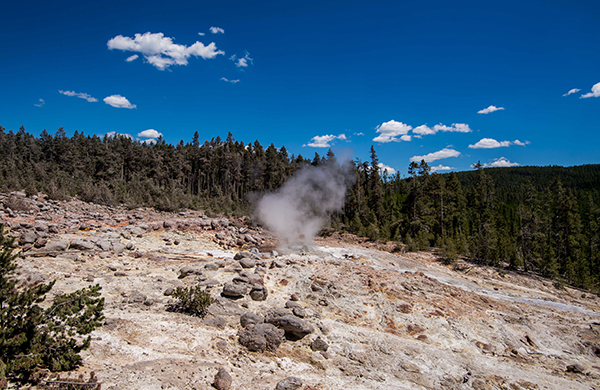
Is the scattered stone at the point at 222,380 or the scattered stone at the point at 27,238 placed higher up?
the scattered stone at the point at 27,238

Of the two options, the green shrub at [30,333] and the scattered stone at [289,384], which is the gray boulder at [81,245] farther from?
the scattered stone at [289,384]

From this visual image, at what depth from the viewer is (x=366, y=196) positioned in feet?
164

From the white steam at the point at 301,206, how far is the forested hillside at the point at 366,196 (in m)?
4.26

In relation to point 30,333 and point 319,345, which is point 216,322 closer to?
point 319,345

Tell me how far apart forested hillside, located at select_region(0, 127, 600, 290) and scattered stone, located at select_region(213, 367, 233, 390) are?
2451 centimetres

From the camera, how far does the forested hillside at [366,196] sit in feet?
97.2

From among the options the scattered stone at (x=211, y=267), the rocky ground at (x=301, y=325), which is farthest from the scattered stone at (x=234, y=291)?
the scattered stone at (x=211, y=267)

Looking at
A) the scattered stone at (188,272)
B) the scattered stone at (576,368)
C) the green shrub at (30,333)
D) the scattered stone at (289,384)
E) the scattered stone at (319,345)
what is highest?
the green shrub at (30,333)

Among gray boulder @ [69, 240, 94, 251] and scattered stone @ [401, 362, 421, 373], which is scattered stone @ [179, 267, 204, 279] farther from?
scattered stone @ [401, 362, 421, 373]

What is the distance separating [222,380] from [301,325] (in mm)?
3634

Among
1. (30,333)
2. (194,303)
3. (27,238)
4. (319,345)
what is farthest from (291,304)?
(27,238)

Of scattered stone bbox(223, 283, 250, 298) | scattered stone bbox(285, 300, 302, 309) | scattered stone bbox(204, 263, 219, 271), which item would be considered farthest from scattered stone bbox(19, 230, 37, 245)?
scattered stone bbox(285, 300, 302, 309)

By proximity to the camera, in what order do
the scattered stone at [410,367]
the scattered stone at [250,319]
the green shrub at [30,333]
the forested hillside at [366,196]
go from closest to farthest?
1. the green shrub at [30,333]
2. the scattered stone at [410,367]
3. the scattered stone at [250,319]
4. the forested hillside at [366,196]

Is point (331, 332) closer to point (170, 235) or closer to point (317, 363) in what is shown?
point (317, 363)
